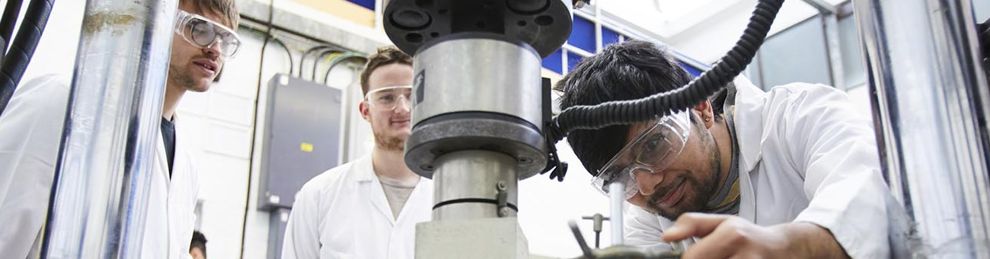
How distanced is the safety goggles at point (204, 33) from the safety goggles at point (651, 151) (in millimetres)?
706

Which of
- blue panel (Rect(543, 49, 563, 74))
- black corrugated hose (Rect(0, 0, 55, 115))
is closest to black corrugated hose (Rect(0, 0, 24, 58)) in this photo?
black corrugated hose (Rect(0, 0, 55, 115))

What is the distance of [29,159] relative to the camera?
971 mm

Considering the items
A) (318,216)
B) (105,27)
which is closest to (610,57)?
(105,27)

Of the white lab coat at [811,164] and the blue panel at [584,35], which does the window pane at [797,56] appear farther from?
the white lab coat at [811,164]

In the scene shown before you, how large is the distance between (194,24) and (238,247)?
163 cm

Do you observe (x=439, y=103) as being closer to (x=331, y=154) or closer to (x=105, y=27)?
(x=105, y=27)

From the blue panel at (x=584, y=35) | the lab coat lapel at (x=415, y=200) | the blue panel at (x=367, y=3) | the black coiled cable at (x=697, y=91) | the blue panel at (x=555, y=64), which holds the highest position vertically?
the blue panel at (x=584, y=35)

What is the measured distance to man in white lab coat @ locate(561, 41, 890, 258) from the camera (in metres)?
1.00

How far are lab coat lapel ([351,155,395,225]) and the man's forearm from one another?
1.29m

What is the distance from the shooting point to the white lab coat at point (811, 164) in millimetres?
764

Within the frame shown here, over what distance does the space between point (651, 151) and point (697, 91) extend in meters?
0.50

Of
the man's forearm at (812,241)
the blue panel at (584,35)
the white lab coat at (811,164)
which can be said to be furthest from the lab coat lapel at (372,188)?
the blue panel at (584,35)

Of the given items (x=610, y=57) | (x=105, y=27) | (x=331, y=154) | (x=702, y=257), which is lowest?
(x=702, y=257)

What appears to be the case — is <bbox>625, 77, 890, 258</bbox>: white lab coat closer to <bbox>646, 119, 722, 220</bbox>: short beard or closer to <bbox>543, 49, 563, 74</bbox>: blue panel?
<bbox>646, 119, 722, 220</bbox>: short beard
